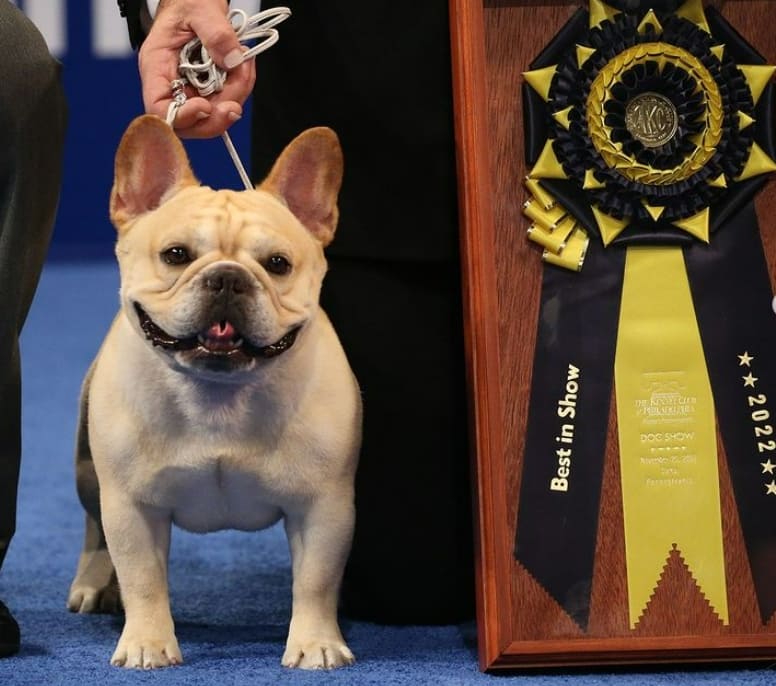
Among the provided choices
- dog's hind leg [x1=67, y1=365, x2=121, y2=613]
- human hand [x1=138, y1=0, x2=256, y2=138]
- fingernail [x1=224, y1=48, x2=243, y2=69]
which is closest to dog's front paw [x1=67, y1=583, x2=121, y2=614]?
dog's hind leg [x1=67, y1=365, x2=121, y2=613]

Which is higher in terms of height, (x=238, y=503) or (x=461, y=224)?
(x=461, y=224)

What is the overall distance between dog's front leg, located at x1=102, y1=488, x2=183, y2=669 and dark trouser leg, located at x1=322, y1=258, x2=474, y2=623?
47cm

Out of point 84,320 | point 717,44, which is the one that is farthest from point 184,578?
point 84,320

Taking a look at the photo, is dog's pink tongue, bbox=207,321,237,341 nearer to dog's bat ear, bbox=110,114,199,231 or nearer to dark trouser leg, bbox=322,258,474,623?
dog's bat ear, bbox=110,114,199,231

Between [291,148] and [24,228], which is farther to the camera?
[24,228]

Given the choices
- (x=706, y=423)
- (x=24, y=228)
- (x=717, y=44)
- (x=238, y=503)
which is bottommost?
(x=238, y=503)

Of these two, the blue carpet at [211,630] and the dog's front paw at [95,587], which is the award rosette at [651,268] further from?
the dog's front paw at [95,587]

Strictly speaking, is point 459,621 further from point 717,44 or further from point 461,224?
point 717,44

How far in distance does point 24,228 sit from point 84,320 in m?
4.07

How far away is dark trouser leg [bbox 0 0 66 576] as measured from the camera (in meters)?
1.93

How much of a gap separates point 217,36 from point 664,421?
31.7 inches

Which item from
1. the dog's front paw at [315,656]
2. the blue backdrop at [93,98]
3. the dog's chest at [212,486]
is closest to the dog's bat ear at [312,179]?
the dog's chest at [212,486]

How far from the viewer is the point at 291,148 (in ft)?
6.06

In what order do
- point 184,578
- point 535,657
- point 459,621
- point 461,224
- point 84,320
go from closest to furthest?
point 535,657
point 461,224
point 459,621
point 184,578
point 84,320
